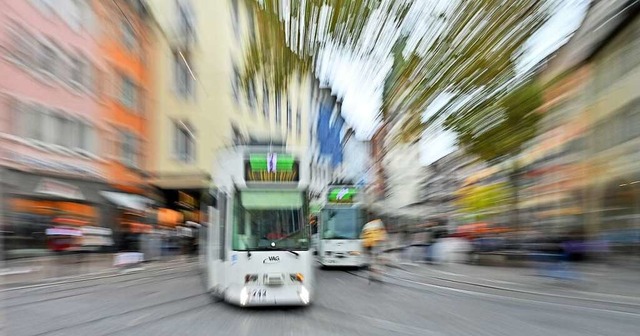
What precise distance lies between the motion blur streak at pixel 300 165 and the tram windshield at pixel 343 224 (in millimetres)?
79

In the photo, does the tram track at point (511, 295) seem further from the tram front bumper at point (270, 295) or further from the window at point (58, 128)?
the window at point (58, 128)

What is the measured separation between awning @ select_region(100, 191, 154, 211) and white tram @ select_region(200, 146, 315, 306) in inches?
667

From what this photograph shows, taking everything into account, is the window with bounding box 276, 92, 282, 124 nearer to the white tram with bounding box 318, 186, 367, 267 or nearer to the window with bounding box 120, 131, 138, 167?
the white tram with bounding box 318, 186, 367, 267

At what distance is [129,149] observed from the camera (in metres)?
29.5

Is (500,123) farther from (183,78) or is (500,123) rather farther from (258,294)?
(183,78)

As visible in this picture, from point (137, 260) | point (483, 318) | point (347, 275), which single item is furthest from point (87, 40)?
point (483, 318)

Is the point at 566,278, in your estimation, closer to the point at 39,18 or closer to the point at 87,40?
the point at 39,18

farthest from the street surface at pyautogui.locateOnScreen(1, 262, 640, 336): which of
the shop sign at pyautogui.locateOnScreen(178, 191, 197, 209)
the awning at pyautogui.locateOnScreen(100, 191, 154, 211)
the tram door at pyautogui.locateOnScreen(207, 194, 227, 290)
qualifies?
the shop sign at pyautogui.locateOnScreen(178, 191, 197, 209)

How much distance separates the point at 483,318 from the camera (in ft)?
33.1

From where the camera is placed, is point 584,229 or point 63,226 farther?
point 584,229

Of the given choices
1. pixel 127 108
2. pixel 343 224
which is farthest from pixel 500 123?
pixel 127 108

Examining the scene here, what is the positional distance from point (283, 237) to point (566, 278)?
10.2 metres

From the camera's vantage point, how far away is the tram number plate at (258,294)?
1018 centimetres

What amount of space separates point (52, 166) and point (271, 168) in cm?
1481
